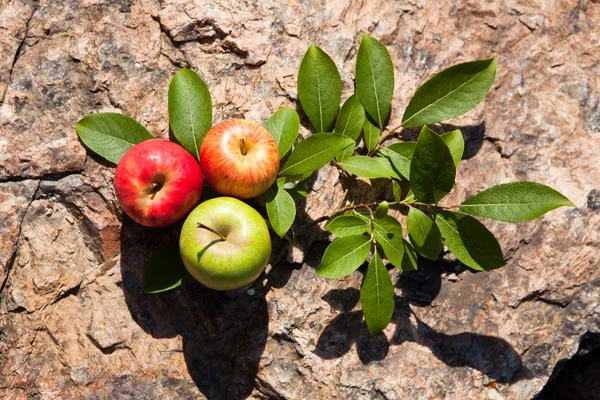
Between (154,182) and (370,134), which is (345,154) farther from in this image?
(154,182)

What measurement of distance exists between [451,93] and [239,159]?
0.94 meters

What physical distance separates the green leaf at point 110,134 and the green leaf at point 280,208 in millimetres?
546

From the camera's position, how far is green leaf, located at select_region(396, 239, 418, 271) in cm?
234

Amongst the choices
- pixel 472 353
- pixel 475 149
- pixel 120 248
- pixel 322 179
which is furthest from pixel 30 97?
pixel 472 353

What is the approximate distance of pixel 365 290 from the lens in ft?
7.74

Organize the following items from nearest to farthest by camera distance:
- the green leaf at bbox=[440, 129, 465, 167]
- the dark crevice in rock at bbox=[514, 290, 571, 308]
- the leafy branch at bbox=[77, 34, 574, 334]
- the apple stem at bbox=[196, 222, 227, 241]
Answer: the apple stem at bbox=[196, 222, 227, 241]
the leafy branch at bbox=[77, 34, 574, 334]
the green leaf at bbox=[440, 129, 465, 167]
the dark crevice in rock at bbox=[514, 290, 571, 308]

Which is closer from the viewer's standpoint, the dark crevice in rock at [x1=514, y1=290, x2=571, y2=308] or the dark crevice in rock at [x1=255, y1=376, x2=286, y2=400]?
the dark crevice in rock at [x1=255, y1=376, x2=286, y2=400]

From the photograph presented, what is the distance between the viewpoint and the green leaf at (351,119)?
248 cm

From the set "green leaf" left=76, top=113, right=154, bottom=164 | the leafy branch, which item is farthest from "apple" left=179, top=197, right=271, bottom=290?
"green leaf" left=76, top=113, right=154, bottom=164

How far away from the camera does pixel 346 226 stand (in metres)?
2.37

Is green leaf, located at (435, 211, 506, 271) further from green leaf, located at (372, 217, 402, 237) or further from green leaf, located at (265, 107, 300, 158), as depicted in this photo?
green leaf, located at (265, 107, 300, 158)

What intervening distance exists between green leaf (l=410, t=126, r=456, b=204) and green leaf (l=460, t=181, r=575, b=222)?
0.61ft

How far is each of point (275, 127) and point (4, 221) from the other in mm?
1108

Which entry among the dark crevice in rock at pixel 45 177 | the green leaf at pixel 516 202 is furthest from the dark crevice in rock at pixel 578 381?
the dark crevice in rock at pixel 45 177
